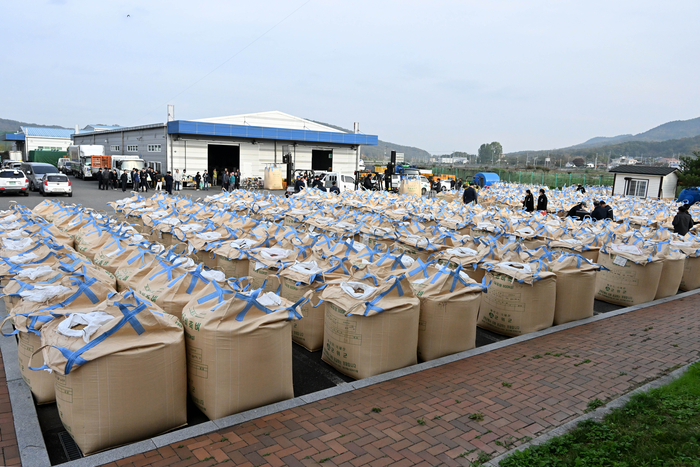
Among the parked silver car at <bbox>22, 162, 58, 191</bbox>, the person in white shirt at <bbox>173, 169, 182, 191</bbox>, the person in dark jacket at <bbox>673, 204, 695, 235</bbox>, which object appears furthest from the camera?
the person in white shirt at <bbox>173, 169, 182, 191</bbox>

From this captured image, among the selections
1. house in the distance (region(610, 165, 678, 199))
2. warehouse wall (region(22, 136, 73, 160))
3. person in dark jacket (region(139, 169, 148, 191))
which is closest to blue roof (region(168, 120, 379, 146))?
person in dark jacket (region(139, 169, 148, 191))

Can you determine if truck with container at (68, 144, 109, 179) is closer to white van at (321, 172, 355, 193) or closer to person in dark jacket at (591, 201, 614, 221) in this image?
white van at (321, 172, 355, 193)

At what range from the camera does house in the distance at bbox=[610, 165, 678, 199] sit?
2436 centimetres

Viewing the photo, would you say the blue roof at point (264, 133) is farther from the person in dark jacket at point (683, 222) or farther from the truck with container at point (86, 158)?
the person in dark jacket at point (683, 222)

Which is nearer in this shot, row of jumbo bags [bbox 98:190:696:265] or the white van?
row of jumbo bags [bbox 98:190:696:265]

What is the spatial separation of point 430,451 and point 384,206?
38.0 ft

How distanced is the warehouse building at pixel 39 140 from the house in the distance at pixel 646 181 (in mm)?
68124

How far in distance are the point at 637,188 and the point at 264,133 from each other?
26129 millimetres

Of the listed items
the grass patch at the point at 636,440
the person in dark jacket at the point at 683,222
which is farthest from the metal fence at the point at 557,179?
the grass patch at the point at 636,440

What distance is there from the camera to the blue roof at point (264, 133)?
3344 centimetres

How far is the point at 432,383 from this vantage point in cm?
446

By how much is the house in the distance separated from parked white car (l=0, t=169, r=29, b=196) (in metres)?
30.8

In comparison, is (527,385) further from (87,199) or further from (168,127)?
(168,127)

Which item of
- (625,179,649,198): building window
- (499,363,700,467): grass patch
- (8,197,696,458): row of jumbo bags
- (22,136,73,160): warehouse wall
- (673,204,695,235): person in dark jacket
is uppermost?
(22,136,73,160): warehouse wall
